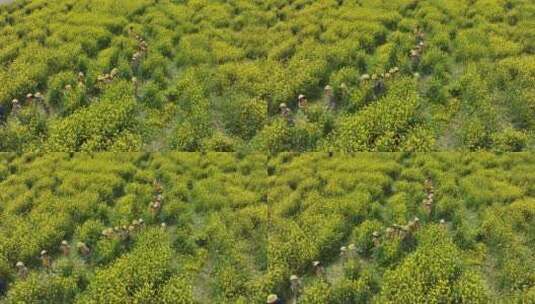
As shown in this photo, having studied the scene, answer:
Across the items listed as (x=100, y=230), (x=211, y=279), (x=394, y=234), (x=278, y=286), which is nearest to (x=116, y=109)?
(x=100, y=230)

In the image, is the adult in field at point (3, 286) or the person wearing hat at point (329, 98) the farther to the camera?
the person wearing hat at point (329, 98)

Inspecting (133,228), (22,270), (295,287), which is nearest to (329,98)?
(295,287)

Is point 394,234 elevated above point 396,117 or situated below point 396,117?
below

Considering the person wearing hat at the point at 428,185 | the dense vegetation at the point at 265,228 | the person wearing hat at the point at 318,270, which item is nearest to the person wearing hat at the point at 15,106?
the dense vegetation at the point at 265,228

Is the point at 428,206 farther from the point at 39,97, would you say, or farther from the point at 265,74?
the point at 39,97

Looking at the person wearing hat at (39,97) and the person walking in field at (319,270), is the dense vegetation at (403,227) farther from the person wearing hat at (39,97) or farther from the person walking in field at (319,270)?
the person wearing hat at (39,97)

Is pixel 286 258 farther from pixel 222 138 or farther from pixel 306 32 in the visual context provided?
pixel 306 32
